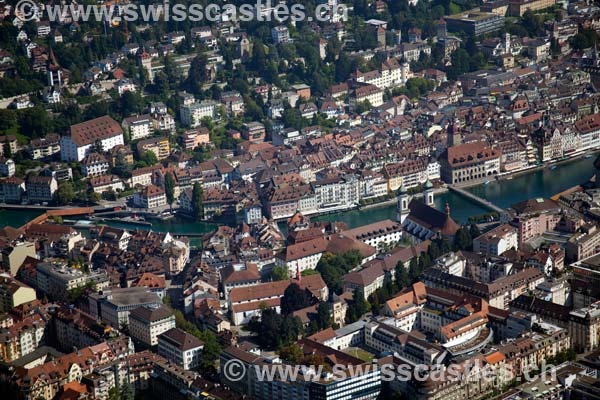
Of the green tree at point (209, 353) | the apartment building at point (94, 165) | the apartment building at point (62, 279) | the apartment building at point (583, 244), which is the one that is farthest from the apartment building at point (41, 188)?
the apartment building at point (583, 244)

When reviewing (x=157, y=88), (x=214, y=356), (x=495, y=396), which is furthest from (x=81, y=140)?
(x=495, y=396)

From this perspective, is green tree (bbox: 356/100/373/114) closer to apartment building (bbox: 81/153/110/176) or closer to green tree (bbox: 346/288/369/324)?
apartment building (bbox: 81/153/110/176)

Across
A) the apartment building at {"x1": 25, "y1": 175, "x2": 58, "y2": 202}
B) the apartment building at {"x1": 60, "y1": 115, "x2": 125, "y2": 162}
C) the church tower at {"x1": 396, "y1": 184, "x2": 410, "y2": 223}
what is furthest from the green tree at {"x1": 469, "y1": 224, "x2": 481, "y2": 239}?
the apartment building at {"x1": 60, "y1": 115, "x2": 125, "y2": 162}

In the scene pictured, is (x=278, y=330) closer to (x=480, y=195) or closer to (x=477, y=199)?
(x=477, y=199)

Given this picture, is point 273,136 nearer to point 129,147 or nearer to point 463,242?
point 129,147

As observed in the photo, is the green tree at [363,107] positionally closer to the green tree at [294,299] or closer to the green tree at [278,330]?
the green tree at [294,299]

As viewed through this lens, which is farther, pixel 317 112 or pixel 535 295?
pixel 317 112
